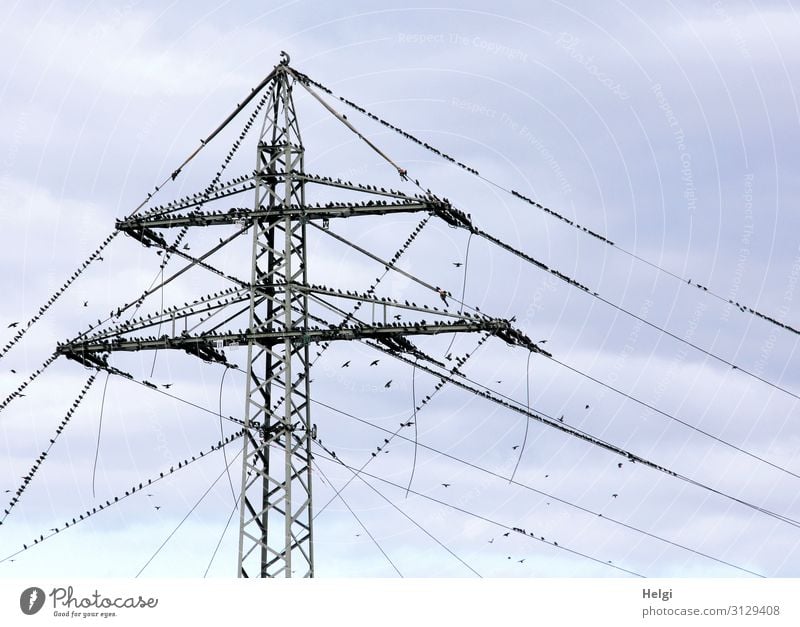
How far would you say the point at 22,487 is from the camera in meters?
46.5

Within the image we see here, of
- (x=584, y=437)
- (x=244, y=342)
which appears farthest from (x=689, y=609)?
(x=244, y=342)

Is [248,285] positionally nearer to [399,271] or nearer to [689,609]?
[399,271]

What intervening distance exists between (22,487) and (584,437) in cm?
1839

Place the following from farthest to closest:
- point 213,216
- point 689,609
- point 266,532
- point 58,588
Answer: point 213,216 → point 266,532 → point 689,609 → point 58,588

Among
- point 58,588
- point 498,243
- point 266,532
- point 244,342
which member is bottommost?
point 58,588

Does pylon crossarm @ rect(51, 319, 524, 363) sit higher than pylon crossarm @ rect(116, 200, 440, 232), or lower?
lower

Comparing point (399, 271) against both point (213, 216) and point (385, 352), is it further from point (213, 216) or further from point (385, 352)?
point (213, 216)

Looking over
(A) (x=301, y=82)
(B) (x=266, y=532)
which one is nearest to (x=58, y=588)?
(B) (x=266, y=532)

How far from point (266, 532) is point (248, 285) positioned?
24.3 ft

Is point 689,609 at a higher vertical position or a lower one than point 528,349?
lower

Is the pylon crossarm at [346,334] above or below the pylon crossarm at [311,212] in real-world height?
below

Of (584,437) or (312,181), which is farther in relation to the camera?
(312,181)

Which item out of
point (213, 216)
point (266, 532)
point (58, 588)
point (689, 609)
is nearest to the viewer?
point (58, 588)

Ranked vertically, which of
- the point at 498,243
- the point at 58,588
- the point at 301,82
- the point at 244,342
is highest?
the point at 301,82
